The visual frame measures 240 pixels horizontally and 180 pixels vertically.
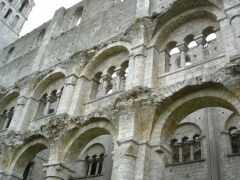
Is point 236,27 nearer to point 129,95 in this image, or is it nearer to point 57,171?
point 129,95

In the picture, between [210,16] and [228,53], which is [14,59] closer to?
[210,16]

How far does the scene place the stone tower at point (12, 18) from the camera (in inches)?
980

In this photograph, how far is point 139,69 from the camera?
9.54 m

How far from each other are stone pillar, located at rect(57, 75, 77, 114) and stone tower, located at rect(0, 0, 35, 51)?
13296 millimetres

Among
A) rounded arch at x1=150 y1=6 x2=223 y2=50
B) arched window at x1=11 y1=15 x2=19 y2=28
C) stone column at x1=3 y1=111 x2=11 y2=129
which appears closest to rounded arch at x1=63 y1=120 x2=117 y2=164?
rounded arch at x1=150 y1=6 x2=223 y2=50

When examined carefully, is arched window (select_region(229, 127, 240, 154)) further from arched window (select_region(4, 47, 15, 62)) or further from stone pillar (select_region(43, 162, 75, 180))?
arched window (select_region(4, 47, 15, 62))

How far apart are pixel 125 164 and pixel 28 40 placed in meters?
14.7

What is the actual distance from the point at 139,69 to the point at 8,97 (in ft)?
30.5

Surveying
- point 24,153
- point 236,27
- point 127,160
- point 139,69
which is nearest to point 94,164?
point 24,153

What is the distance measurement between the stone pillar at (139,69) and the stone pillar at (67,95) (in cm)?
322

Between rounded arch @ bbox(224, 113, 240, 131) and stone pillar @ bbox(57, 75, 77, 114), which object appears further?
rounded arch @ bbox(224, 113, 240, 131)

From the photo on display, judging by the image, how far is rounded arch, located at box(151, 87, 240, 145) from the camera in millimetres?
7785

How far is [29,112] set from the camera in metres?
13.5

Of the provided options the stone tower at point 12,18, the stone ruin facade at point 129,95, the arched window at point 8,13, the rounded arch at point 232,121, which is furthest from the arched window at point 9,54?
the rounded arch at point 232,121
